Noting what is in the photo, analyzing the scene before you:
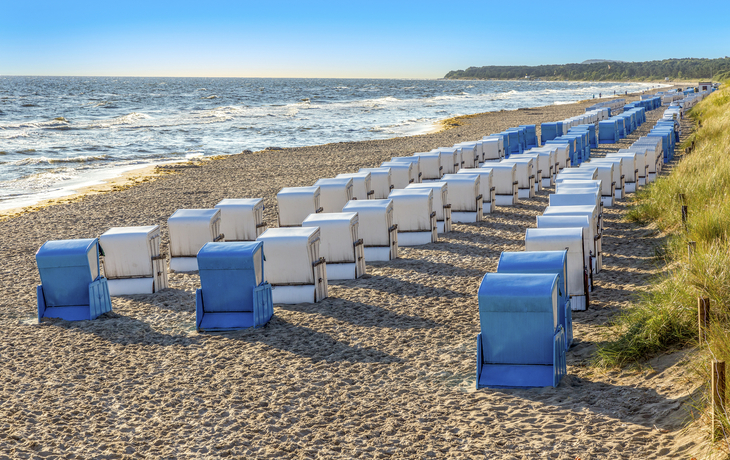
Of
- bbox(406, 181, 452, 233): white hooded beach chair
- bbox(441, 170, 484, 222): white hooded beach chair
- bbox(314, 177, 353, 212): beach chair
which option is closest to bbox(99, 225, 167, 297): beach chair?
bbox(314, 177, 353, 212): beach chair

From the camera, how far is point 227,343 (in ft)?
24.2

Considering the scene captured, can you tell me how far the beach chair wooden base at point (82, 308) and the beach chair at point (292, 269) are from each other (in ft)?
7.23

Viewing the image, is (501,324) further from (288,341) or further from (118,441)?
(118,441)

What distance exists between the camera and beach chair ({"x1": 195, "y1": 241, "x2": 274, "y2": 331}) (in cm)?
784

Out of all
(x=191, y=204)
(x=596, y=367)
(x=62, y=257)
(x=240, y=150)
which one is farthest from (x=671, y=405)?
(x=240, y=150)

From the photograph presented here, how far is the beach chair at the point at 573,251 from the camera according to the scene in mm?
7809

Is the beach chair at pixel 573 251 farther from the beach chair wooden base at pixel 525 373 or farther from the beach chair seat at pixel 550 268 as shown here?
the beach chair wooden base at pixel 525 373

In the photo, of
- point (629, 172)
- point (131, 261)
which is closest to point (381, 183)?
point (629, 172)

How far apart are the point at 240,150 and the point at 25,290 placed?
2530cm

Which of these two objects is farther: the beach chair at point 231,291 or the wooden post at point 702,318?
the beach chair at point 231,291

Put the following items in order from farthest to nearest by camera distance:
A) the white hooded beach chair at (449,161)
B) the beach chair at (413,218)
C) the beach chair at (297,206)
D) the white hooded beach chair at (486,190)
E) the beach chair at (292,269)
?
the white hooded beach chair at (449,161) → the white hooded beach chair at (486,190) → the beach chair at (297,206) → the beach chair at (413,218) → the beach chair at (292,269)

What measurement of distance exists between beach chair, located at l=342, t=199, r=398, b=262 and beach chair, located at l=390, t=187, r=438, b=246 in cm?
82

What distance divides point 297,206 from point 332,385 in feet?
21.9

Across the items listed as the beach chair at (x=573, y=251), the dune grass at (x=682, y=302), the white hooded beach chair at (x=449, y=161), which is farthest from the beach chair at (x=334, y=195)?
the white hooded beach chair at (x=449, y=161)
